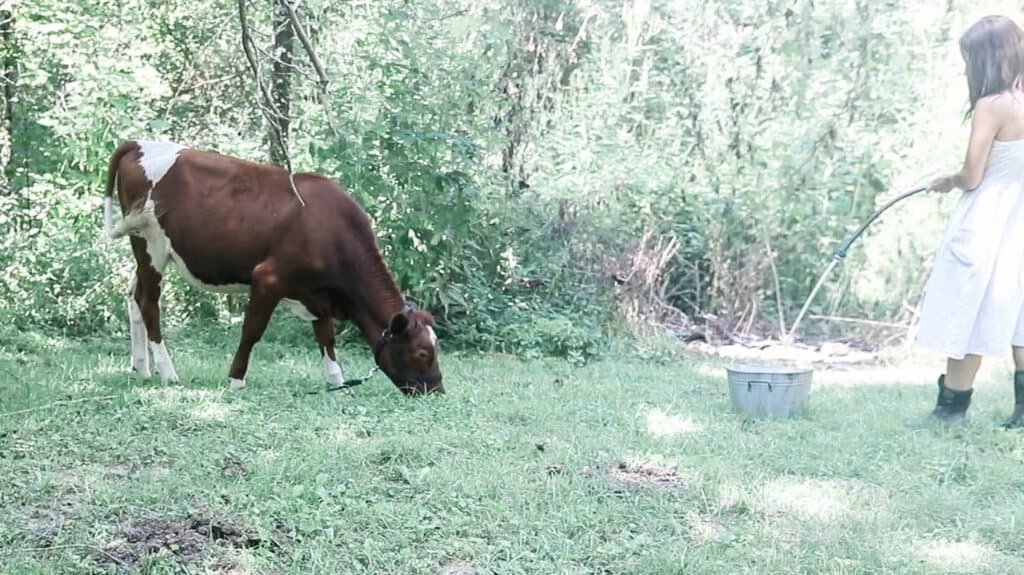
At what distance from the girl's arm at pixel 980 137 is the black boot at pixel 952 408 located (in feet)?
3.28

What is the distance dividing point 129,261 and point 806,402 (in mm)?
4963

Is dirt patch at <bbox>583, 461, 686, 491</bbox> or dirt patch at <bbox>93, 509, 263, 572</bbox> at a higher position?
dirt patch at <bbox>93, 509, 263, 572</bbox>

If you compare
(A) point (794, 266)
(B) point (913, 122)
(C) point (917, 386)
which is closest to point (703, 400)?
(C) point (917, 386)

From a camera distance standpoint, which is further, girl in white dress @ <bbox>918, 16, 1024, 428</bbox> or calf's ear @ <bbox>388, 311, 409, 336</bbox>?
calf's ear @ <bbox>388, 311, 409, 336</bbox>

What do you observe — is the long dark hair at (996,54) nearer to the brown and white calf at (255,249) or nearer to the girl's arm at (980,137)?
the girl's arm at (980,137)

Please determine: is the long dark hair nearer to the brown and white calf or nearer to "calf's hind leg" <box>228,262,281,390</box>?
the brown and white calf

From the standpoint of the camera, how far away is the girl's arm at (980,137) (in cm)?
479

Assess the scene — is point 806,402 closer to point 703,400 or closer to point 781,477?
point 703,400

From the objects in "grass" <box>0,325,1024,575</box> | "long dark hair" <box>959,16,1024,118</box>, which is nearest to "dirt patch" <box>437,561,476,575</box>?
"grass" <box>0,325,1024,575</box>

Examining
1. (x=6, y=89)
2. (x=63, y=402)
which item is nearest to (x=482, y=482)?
(x=63, y=402)

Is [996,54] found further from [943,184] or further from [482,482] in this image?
[482,482]

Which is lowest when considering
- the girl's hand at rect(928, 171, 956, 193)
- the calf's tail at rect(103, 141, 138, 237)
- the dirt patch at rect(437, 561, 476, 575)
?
the dirt patch at rect(437, 561, 476, 575)

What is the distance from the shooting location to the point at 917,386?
6.38 m

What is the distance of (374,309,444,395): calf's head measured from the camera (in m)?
5.40
